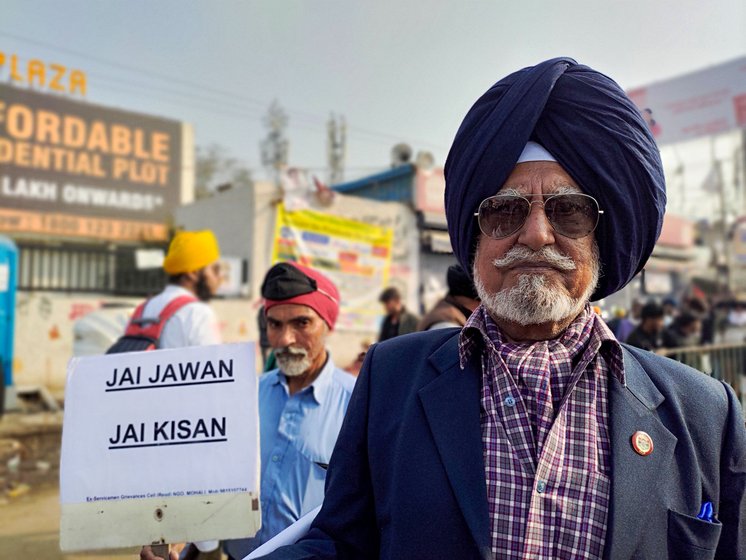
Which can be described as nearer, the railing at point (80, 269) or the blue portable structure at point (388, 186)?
the blue portable structure at point (388, 186)

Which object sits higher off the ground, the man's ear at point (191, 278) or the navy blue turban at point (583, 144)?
the navy blue turban at point (583, 144)

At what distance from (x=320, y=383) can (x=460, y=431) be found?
4.35 feet

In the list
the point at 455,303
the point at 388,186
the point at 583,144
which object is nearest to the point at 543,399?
the point at 583,144

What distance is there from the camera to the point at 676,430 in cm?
132

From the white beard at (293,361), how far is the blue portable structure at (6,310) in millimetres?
8368

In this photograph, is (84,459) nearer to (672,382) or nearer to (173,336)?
(672,382)

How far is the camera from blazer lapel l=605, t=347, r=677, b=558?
120 centimetres

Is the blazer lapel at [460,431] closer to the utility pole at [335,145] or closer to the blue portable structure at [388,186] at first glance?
the blue portable structure at [388,186]

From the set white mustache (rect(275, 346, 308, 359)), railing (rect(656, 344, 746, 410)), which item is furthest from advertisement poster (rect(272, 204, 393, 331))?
white mustache (rect(275, 346, 308, 359))

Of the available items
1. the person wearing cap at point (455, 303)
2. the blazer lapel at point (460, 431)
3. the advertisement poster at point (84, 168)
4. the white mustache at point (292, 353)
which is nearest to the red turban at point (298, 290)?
the white mustache at point (292, 353)

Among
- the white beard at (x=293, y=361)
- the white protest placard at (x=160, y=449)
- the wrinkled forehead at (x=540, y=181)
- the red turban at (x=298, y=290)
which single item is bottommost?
the white protest placard at (x=160, y=449)

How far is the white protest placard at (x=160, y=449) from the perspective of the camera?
170 centimetres

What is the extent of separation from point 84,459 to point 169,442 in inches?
9.4

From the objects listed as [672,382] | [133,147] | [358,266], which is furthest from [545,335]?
[133,147]
